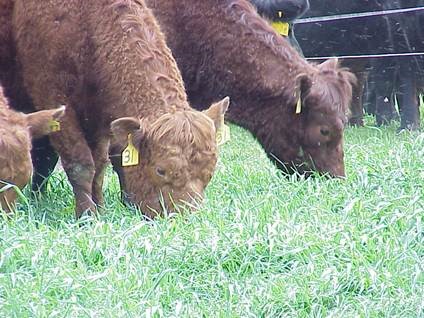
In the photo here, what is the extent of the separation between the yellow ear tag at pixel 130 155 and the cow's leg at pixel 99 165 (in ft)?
2.73

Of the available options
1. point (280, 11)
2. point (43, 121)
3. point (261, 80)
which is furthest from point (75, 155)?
point (280, 11)

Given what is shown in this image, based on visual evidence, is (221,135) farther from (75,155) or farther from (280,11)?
(280,11)

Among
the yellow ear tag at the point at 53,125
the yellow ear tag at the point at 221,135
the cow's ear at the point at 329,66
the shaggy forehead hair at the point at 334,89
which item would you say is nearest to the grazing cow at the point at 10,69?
the yellow ear tag at the point at 53,125

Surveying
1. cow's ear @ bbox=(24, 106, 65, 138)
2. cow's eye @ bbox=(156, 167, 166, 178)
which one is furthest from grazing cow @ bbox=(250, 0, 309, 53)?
cow's ear @ bbox=(24, 106, 65, 138)

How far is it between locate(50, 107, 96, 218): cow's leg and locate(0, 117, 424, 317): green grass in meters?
0.37

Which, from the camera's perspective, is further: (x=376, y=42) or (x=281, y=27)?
(x=376, y=42)

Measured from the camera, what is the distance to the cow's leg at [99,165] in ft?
26.3

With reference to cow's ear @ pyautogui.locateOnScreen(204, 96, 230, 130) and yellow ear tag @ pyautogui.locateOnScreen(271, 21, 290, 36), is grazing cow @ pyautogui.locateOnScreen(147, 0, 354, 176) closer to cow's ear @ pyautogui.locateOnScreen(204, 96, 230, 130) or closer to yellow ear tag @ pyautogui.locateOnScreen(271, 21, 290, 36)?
yellow ear tag @ pyautogui.locateOnScreen(271, 21, 290, 36)

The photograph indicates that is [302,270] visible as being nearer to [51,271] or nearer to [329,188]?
[51,271]

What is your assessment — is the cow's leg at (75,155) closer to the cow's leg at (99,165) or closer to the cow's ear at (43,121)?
the cow's leg at (99,165)

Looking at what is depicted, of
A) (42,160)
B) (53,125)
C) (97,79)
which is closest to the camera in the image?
(53,125)

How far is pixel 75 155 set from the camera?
7.71 m

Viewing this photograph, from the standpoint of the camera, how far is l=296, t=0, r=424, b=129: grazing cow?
12672 mm

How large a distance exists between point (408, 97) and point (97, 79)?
20.4 ft
